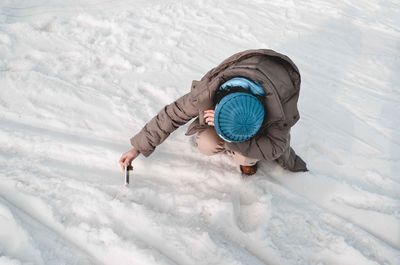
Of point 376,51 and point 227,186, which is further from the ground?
point 376,51

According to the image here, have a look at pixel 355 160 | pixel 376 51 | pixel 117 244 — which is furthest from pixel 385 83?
pixel 117 244

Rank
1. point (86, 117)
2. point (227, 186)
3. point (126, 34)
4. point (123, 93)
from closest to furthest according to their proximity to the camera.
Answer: point (227, 186) → point (86, 117) → point (123, 93) → point (126, 34)

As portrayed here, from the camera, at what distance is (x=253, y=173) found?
2225mm

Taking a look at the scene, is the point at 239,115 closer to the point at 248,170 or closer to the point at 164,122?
the point at 164,122

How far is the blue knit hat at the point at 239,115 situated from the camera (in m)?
1.56

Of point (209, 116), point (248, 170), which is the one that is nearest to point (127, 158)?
point (209, 116)

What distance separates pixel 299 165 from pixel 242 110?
844 mm

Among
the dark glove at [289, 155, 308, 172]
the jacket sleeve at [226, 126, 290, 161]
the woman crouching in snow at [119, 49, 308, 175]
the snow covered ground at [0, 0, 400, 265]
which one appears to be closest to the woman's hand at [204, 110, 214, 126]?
the woman crouching in snow at [119, 49, 308, 175]

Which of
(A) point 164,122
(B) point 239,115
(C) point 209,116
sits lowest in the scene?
(A) point 164,122

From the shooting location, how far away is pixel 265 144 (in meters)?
1.87

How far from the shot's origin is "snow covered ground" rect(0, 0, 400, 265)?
5.82 ft

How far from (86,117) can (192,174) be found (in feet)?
2.42

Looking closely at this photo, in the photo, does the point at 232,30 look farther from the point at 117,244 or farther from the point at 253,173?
the point at 117,244

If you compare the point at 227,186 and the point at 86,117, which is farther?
the point at 86,117
